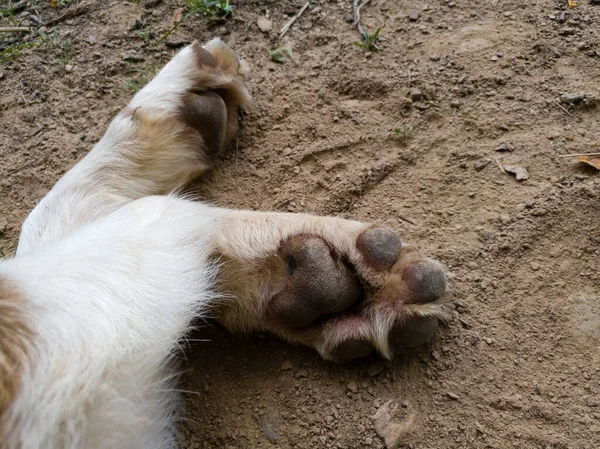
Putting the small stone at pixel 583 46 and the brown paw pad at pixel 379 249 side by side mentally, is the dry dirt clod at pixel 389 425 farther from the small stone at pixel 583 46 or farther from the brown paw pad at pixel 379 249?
the small stone at pixel 583 46

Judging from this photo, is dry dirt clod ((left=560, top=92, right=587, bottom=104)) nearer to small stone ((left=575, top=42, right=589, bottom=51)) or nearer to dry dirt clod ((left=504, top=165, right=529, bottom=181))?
small stone ((left=575, top=42, right=589, bottom=51))

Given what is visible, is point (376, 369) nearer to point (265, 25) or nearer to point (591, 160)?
point (591, 160)

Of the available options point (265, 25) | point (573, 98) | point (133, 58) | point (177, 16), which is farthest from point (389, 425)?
point (177, 16)

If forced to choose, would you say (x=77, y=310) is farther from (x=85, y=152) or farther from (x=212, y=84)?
(x=85, y=152)

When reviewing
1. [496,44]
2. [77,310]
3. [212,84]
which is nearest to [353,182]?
[212,84]

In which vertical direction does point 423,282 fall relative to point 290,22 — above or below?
below

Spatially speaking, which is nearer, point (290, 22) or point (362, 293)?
point (362, 293)

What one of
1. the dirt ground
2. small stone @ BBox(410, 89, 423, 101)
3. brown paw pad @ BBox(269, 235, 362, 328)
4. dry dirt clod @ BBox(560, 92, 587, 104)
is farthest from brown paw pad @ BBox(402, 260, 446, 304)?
dry dirt clod @ BBox(560, 92, 587, 104)
